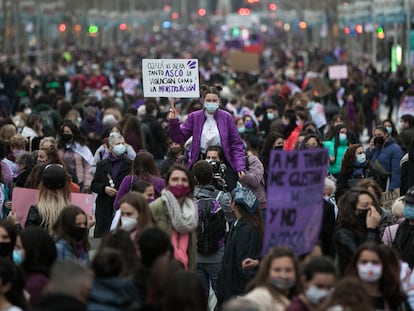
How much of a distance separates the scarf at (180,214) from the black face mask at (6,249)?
1.39 m

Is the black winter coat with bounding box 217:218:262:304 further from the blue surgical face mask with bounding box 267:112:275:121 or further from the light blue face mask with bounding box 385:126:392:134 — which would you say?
the blue surgical face mask with bounding box 267:112:275:121

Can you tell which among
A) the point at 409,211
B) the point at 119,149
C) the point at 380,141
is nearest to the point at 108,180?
the point at 119,149

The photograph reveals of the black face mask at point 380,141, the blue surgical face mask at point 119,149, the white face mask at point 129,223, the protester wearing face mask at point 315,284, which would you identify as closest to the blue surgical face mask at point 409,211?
the white face mask at point 129,223

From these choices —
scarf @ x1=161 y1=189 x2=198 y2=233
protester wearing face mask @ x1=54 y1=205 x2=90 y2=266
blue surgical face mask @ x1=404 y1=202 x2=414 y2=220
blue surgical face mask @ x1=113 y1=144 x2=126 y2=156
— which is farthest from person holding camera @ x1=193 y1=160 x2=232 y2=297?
blue surgical face mask @ x1=113 y1=144 x2=126 y2=156

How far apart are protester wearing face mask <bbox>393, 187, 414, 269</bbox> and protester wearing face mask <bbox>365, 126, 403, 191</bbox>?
5534 mm

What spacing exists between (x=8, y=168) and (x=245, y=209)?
4.12 meters

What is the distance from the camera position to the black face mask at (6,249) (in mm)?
10047

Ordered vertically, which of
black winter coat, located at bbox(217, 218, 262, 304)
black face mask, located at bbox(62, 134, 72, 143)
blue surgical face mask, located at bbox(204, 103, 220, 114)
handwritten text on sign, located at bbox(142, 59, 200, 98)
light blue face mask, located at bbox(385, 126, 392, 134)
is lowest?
black winter coat, located at bbox(217, 218, 262, 304)

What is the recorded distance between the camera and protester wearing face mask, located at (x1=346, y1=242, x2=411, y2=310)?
30.2 ft

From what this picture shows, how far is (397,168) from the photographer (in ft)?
55.4

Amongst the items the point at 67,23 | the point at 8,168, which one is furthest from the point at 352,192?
the point at 67,23

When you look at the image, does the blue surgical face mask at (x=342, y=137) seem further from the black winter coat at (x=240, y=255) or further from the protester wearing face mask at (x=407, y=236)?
the protester wearing face mask at (x=407, y=236)

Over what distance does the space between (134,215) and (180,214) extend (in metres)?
0.60

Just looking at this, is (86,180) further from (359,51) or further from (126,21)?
(126,21)
